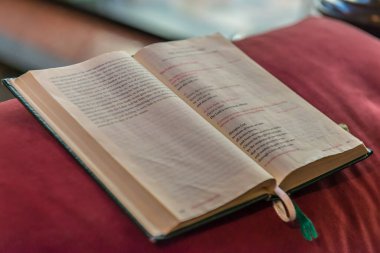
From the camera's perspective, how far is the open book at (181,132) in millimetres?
651

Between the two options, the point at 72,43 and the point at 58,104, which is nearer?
the point at 58,104

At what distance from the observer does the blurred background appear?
1.92 meters

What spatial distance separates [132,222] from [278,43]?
649 mm

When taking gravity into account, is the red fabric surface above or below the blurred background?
above

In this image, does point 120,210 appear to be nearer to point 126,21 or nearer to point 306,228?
point 306,228

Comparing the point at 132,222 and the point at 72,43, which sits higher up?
the point at 132,222

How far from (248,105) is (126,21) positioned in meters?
1.46

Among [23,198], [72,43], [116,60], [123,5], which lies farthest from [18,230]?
[123,5]

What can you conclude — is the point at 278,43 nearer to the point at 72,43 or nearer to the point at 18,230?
the point at 18,230

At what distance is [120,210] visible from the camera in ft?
2.13

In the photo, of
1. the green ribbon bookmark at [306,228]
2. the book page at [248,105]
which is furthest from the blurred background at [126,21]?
the green ribbon bookmark at [306,228]

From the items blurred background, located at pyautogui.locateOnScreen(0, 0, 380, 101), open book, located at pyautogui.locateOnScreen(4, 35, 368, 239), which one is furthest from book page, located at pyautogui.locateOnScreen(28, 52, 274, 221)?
blurred background, located at pyautogui.locateOnScreen(0, 0, 380, 101)

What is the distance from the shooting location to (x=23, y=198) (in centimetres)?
65

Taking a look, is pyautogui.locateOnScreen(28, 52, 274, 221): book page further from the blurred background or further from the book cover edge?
the blurred background
